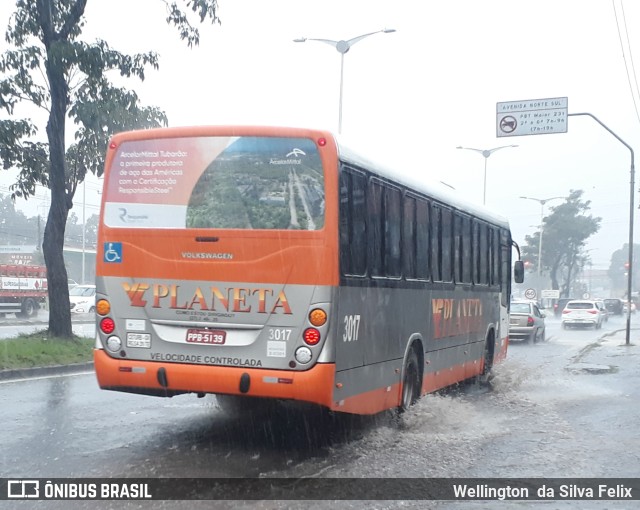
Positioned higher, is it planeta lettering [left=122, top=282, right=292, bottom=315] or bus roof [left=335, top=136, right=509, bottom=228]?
bus roof [left=335, top=136, right=509, bottom=228]

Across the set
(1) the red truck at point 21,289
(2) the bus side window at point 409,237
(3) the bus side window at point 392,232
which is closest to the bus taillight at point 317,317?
(3) the bus side window at point 392,232

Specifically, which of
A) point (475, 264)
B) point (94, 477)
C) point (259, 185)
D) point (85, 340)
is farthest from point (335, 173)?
point (85, 340)

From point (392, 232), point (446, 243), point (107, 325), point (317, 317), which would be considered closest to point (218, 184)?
point (317, 317)

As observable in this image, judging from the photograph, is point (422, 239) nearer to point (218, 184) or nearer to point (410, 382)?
point (410, 382)

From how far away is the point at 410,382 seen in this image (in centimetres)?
1058

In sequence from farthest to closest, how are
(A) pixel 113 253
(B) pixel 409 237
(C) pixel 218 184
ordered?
(B) pixel 409 237
(A) pixel 113 253
(C) pixel 218 184

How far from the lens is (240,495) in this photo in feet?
21.9

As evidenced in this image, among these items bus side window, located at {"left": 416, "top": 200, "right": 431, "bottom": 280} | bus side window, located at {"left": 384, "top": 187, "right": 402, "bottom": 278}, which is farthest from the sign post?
bus side window, located at {"left": 384, "top": 187, "right": 402, "bottom": 278}

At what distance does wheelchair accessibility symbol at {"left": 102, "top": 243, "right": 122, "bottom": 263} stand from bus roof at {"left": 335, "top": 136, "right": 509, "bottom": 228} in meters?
2.21

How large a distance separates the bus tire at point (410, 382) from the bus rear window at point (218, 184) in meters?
2.91

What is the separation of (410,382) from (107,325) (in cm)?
375

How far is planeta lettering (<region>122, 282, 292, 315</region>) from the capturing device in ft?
25.9

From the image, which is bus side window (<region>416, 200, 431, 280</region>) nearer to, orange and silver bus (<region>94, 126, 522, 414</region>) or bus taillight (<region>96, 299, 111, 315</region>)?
orange and silver bus (<region>94, 126, 522, 414</region>)

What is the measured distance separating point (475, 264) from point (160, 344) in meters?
7.08
